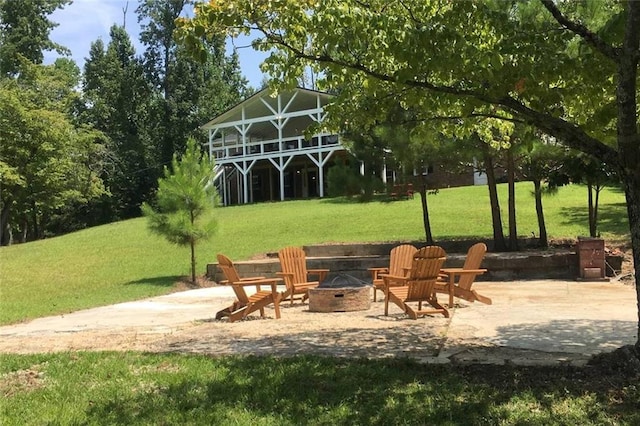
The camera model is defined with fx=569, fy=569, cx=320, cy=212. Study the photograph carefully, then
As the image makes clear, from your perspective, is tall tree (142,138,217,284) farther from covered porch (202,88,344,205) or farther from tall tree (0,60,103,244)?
covered porch (202,88,344,205)

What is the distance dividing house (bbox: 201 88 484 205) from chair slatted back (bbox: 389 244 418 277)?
2501 centimetres

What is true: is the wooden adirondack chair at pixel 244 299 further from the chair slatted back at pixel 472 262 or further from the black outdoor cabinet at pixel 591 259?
the black outdoor cabinet at pixel 591 259

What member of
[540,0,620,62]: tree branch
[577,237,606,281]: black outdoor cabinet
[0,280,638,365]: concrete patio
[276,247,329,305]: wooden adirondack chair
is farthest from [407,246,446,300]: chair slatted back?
[577,237,606,281]: black outdoor cabinet

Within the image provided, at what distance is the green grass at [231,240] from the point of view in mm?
13633

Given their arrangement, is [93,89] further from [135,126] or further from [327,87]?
[327,87]

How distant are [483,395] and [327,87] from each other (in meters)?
3.46

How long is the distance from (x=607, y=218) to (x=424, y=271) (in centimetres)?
1347

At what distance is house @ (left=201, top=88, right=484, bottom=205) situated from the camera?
36594mm

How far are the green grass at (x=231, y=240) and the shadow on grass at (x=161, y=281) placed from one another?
25 mm

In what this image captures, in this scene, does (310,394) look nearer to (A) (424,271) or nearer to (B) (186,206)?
(A) (424,271)

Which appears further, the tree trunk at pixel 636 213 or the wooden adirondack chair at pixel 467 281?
the wooden adirondack chair at pixel 467 281

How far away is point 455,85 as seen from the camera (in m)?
5.51

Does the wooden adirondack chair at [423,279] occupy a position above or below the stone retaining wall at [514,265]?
above

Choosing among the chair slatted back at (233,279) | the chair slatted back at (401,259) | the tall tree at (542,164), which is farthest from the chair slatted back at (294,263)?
the tall tree at (542,164)
